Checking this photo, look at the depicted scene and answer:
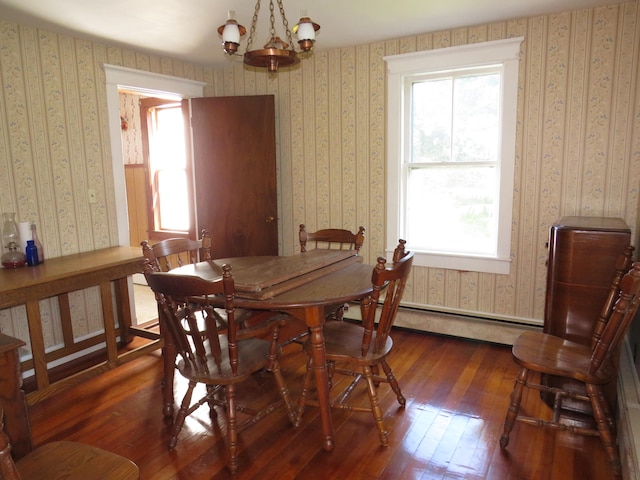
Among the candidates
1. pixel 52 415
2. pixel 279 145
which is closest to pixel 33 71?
pixel 279 145

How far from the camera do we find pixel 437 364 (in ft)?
10.3

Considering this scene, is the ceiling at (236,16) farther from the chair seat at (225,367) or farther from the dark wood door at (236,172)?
the chair seat at (225,367)

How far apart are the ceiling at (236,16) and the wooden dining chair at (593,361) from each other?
1.94 metres

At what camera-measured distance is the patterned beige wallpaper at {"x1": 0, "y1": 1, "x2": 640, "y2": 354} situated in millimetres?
2918

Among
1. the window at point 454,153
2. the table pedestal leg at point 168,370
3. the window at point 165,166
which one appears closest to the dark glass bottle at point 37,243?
the table pedestal leg at point 168,370

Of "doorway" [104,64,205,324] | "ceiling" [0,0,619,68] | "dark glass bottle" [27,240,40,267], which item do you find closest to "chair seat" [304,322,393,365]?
"ceiling" [0,0,619,68]

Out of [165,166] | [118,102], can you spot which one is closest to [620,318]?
[118,102]

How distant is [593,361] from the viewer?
1.96 metres


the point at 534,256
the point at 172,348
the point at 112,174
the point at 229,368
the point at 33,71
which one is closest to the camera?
the point at 229,368

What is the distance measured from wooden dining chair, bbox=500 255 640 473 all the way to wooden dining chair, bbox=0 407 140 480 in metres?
1.71

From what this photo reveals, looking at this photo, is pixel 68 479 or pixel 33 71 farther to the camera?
pixel 33 71

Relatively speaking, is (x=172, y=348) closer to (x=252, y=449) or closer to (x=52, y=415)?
(x=252, y=449)

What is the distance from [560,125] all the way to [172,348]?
2.90 m

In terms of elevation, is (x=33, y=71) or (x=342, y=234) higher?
(x=33, y=71)
